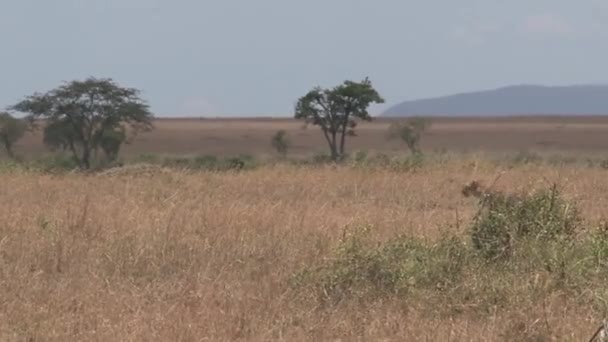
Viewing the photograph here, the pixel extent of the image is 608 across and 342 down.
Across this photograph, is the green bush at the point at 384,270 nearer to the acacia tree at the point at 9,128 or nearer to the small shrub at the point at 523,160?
the small shrub at the point at 523,160

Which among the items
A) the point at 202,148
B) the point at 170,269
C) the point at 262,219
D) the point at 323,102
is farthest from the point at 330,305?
the point at 202,148

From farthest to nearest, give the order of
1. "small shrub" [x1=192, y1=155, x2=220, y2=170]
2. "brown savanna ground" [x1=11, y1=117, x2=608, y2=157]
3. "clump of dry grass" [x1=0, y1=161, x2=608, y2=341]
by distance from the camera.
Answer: "brown savanna ground" [x1=11, y1=117, x2=608, y2=157], "small shrub" [x1=192, y1=155, x2=220, y2=170], "clump of dry grass" [x1=0, y1=161, x2=608, y2=341]

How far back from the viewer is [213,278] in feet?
18.2

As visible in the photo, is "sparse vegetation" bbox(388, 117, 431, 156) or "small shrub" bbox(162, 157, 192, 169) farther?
"sparse vegetation" bbox(388, 117, 431, 156)

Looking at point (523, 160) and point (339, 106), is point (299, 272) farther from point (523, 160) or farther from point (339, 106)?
point (339, 106)

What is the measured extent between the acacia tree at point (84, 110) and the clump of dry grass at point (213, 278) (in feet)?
88.3

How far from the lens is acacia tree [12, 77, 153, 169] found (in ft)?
118

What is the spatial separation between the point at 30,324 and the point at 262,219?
2.99 m

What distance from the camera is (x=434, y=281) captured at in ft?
17.1

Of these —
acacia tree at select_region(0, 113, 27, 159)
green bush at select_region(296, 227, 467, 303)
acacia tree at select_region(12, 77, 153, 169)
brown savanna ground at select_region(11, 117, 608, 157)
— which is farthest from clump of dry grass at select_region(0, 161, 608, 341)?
brown savanna ground at select_region(11, 117, 608, 157)

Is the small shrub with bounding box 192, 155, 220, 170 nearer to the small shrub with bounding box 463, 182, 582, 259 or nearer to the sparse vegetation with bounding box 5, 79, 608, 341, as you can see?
the sparse vegetation with bounding box 5, 79, 608, 341

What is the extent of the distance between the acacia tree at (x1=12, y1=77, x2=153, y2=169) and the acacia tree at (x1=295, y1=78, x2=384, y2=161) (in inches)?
300

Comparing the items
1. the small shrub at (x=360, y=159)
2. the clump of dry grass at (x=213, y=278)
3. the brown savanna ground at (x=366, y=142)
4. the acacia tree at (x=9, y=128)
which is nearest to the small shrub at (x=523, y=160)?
the small shrub at (x=360, y=159)

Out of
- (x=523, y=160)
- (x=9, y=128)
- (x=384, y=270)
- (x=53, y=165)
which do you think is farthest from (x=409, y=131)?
(x=384, y=270)
